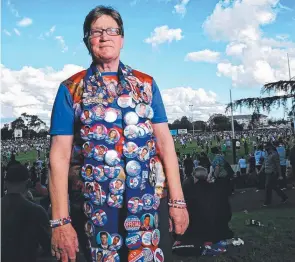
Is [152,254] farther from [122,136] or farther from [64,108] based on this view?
[64,108]

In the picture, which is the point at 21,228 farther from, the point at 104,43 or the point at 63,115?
the point at 104,43

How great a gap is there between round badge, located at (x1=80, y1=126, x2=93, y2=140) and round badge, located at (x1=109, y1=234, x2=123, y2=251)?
1.45 ft

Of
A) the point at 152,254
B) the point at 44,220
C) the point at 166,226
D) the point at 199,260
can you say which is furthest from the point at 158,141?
the point at 199,260

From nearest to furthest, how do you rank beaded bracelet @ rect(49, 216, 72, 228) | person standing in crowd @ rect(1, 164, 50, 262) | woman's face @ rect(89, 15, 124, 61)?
beaded bracelet @ rect(49, 216, 72, 228)
woman's face @ rect(89, 15, 124, 61)
person standing in crowd @ rect(1, 164, 50, 262)

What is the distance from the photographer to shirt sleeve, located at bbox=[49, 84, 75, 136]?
173 cm

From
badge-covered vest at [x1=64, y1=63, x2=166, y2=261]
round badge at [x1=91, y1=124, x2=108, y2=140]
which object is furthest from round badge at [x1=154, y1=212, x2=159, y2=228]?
round badge at [x1=91, y1=124, x2=108, y2=140]

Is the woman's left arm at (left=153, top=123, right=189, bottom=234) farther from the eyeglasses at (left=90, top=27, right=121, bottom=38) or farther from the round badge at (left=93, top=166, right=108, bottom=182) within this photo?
the eyeglasses at (left=90, top=27, right=121, bottom=38)

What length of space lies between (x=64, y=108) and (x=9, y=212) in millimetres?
1799

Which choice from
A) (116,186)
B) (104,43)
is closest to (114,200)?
(116,186)

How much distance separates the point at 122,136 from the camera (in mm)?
1727

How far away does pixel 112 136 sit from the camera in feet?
5.61

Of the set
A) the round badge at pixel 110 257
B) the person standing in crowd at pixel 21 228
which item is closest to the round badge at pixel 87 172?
the round badge at pixel 110 257

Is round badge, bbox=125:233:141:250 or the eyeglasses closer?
round badge, bbox=125:233:141:250

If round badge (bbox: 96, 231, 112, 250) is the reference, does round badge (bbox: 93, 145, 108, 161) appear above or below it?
above
